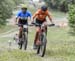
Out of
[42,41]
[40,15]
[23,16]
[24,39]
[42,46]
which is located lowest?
[24,39]

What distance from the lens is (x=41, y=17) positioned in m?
13.1

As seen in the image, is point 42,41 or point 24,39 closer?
point 42,41

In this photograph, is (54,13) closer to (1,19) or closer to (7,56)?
(1,19)

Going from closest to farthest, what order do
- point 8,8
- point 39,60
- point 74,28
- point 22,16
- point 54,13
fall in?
point 39,60
point 22,16
point 74,28
point 8,8
point 54,13

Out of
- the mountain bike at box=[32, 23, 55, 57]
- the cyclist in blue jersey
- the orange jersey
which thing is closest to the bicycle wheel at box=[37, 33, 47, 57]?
the mountain bike at box=[32, 23, 55, 57]

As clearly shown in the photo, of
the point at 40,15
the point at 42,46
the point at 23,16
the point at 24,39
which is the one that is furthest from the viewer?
the point at 24,39

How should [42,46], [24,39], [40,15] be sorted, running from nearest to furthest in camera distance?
[42,46] < [40,15] < [24,39]

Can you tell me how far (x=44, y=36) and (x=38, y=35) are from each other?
0.73 meters

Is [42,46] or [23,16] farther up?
[23,16]

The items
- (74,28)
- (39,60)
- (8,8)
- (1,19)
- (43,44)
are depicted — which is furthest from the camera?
(8,8)

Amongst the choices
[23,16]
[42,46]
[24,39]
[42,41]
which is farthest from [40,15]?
[24,39]

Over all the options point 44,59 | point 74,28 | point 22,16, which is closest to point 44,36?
point 44,59

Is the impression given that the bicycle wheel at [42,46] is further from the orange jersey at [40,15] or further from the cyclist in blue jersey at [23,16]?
the cyclist in blue jersey at [23,16]

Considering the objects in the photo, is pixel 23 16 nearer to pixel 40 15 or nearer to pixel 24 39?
pixel 24 39
